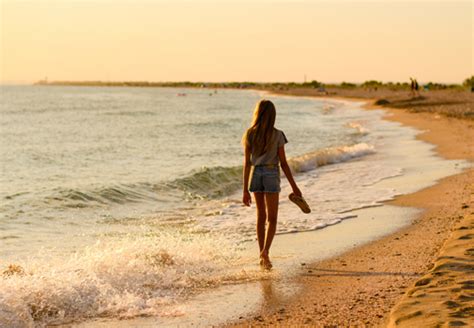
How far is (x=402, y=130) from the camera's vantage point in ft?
99.8

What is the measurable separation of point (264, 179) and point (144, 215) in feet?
16.1

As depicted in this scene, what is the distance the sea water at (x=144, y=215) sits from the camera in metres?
6.32

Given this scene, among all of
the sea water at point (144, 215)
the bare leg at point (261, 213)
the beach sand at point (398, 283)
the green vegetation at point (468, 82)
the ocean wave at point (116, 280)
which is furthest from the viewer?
the green vegetation at point (468, 82)

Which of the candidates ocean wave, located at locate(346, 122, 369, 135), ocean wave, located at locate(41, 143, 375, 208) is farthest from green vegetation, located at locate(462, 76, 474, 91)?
ocean wave, located at locate(41, 143, 375, 208)

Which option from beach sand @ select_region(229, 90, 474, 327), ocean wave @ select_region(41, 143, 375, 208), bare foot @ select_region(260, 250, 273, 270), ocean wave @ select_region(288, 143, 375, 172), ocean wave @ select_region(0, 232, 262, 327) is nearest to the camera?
beach sand @ select_region(229, 90, 474, 327)

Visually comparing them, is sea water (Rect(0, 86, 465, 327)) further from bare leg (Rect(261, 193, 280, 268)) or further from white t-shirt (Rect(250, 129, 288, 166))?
white t-shirt (Rect(250, 129, 288, 166))

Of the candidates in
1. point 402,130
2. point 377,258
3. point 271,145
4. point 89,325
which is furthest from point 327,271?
point 402,130

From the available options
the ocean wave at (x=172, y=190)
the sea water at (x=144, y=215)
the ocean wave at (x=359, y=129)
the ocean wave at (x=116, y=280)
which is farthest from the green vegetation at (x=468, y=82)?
the ocean wave at (x=116, y=280)

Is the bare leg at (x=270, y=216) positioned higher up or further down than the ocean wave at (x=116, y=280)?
higher up

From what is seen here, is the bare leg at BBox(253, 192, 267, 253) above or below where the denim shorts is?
below

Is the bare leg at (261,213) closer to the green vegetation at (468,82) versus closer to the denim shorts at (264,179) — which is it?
the denim shorts at (264,179)

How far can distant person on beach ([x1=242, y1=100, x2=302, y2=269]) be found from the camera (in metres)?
7.39

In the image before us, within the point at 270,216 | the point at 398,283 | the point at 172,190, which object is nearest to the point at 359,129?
the point at 172,190

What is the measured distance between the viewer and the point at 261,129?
7398mm
